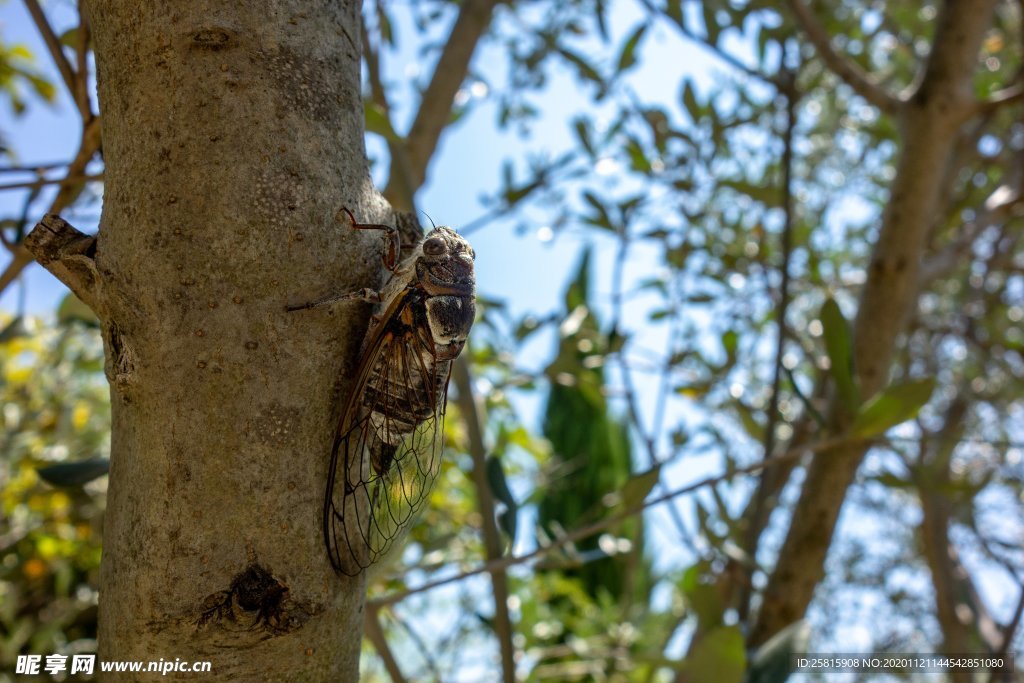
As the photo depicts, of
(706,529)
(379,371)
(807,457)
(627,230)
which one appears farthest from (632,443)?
(379,371)

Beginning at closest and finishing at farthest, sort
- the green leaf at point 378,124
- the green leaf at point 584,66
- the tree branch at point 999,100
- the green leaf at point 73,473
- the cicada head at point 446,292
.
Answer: the cicada head at point 446,292, the green leaf at point 73,473, the green leaf at point 378,124, the tree branch at point 999,100, the green leaf at point 584,66

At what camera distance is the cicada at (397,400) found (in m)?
0.63

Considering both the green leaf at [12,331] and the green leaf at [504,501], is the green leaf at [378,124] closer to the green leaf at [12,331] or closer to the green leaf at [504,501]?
the green leaf at [504,501]

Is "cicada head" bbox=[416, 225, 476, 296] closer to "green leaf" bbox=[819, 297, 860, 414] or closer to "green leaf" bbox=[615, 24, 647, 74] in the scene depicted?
"green leaf" bbox=[819, 297, 860, 414]

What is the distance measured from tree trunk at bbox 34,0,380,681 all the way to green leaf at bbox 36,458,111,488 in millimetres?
358

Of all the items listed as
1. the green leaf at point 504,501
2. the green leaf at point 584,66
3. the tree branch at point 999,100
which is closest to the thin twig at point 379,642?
the green leaf at point 504,501

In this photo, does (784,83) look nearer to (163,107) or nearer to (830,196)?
(163,107)

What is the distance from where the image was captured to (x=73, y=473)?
94cm

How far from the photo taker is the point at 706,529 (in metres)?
1.42

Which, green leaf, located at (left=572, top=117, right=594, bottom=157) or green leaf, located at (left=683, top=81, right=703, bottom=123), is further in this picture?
green leaf, located at (left=572, top=117, right=594, bottom=157)

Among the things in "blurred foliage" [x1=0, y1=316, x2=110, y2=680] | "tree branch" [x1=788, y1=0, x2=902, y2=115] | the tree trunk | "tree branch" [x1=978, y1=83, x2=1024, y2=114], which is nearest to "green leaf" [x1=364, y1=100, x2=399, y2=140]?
the tree trunk

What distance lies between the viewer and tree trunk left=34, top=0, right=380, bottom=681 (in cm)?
57

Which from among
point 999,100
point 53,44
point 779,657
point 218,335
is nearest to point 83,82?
point 53,44

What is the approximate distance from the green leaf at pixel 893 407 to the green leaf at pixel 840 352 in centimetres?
4
